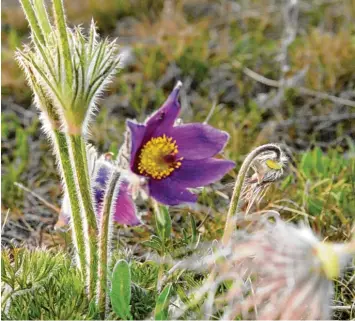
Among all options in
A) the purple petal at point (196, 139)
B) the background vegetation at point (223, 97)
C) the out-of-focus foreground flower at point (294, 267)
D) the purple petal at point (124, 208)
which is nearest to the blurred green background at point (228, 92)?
the background vegetation at point (223, 97)

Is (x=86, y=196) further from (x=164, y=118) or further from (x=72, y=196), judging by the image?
(x=164, y=118)

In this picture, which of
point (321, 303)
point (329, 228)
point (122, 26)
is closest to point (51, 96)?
point (321, 303)

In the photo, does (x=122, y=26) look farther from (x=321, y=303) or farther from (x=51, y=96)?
(x=321, y=303)

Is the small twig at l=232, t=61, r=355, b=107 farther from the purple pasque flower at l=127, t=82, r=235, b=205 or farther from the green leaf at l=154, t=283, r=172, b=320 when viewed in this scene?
the green leaf at l=154, t=283, r=172, b=320

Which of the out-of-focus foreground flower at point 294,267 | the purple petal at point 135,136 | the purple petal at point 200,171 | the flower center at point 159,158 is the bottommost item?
the out-of-focus foreground flower at point 294,267

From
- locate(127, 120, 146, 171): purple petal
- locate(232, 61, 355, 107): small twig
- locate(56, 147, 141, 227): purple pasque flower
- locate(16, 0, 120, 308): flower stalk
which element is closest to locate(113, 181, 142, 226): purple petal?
locate(56, 147, 141, 227): purple pasque flower

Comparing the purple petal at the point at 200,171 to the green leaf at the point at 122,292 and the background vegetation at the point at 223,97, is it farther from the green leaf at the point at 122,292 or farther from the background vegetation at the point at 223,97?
the background vegetation at the point at 223,97

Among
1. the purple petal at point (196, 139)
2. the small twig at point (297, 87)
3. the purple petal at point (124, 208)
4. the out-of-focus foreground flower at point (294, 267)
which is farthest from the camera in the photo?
the small twig at point (297, 87)
